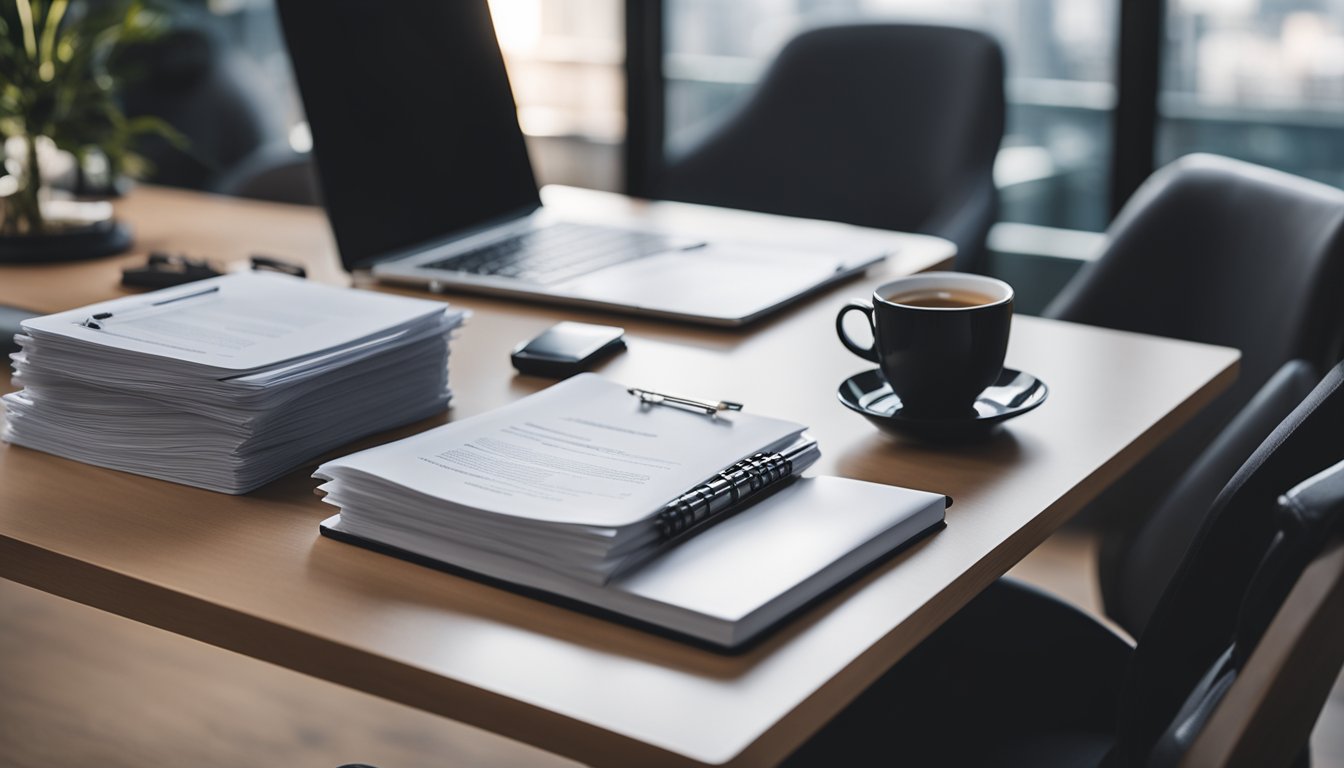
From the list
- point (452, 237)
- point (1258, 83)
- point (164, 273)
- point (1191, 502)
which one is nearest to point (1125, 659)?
point (1191, 502)

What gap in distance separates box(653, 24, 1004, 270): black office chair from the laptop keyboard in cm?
64

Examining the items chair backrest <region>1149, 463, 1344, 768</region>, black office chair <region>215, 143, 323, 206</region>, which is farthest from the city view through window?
chair backrest <region>1149, 463, 1344, 768</region>

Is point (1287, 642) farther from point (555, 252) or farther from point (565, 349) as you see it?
point (555, 252)

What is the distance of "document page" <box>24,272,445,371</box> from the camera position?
93 centimetres

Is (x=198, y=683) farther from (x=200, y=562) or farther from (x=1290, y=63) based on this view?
(x=1290, y=63)

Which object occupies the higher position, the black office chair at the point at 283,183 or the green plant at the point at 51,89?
the green plant at the point at 51,89

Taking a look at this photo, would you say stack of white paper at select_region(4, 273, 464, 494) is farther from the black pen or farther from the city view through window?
the city view through window

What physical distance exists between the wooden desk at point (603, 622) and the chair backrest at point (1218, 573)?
0.10 m

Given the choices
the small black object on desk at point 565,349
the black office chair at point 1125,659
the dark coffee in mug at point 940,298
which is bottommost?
the black office chair at point 1125,659

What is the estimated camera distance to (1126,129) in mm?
2742

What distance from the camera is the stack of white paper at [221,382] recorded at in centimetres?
90

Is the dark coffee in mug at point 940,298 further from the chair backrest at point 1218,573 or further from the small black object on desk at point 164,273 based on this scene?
the small black object on desk at point 164,273

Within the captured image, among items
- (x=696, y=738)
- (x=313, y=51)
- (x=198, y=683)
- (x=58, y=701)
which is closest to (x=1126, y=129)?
(x=313, y=51)

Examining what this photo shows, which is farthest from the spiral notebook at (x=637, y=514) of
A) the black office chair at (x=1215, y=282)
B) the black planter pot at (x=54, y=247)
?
the black planter pot at (x=54, y=247)
